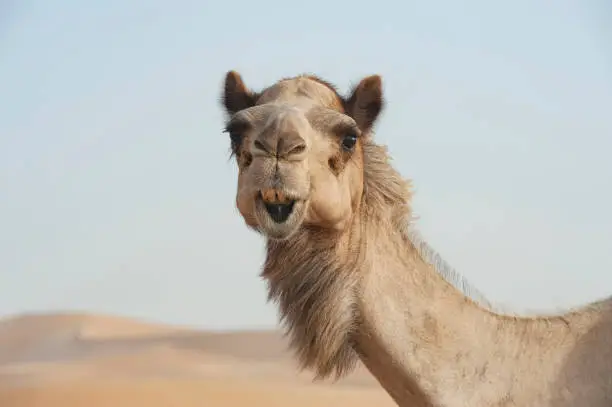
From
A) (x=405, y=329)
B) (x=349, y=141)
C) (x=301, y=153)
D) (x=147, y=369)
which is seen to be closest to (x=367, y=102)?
(x=349, y=141)

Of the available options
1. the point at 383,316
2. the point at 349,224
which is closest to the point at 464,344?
the point at 383,316

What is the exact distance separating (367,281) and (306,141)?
0.55 meters

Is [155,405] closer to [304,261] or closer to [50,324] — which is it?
[304,261]

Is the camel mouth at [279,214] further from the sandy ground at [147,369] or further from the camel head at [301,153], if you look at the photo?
the sandy ground at [147,369]

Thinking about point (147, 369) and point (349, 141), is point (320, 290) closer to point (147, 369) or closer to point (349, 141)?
point (349, 141)

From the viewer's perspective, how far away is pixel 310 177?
11.2ft

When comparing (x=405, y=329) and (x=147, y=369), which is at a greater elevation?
(x=405, y=329)

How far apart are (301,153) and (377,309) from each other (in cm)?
61

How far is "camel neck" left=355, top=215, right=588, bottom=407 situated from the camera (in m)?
3.54

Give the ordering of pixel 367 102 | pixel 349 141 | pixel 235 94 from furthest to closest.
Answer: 1. pixel 235 94
2. pixel 367 102
3. pixel 349 141

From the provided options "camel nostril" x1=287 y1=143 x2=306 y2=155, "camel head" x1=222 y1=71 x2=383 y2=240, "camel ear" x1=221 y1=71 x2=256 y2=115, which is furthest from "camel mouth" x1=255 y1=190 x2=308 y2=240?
"camel ear" x1=221 y1=71 x2=256 y2=115

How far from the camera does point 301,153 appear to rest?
3.38 m

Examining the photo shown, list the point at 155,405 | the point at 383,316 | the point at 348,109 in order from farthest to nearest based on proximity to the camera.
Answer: the point at 155,405
the point at 348,109
the point at 383,316

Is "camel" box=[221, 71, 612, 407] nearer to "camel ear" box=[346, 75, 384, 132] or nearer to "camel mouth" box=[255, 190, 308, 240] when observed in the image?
"camel mouth" box=[255, 190, 308, 240]
